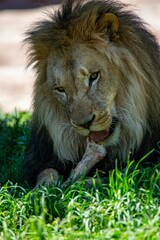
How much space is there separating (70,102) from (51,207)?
0.81 metres

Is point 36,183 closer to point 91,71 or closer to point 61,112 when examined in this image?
point 61,112

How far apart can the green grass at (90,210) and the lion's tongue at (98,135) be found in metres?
0.29

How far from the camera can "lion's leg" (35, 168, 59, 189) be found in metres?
5.69

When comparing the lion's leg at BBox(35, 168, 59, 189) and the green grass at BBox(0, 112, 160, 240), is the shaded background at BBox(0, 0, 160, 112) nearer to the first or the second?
the lion's leg at BBox(35, 168, 59, 189)

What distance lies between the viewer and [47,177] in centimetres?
579

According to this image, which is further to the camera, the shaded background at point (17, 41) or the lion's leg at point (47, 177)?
the shaded background at point (17, 41)

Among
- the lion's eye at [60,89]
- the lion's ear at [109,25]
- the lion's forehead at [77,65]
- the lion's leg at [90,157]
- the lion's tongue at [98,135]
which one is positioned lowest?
the lion's leg at [90,157]

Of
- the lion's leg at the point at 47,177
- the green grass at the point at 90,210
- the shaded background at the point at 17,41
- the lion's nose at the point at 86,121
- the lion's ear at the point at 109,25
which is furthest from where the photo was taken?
the shaded background at the point at 17,41

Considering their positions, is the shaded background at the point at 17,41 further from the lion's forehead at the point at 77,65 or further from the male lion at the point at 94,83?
the lion's forehead at the point at 77,65

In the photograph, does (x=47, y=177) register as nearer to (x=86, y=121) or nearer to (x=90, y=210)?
(x=86, y=121)

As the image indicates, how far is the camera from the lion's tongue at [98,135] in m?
5.51

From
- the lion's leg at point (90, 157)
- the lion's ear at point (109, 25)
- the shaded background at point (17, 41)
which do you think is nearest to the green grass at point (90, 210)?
the lion's leg at point (90, 157)

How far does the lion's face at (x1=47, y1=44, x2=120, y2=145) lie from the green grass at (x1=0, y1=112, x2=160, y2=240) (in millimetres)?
365

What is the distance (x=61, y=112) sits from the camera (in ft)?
19.0
